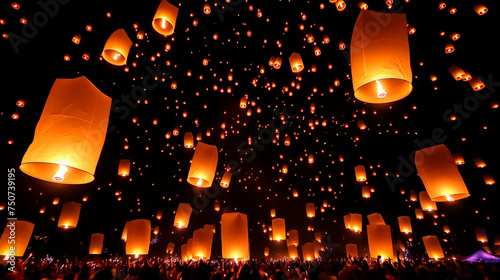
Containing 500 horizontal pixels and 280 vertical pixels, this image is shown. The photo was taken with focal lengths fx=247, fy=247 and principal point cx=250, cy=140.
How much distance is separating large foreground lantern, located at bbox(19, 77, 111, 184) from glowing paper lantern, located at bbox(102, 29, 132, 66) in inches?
88.0

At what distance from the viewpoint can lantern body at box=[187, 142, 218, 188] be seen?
13.2 feet

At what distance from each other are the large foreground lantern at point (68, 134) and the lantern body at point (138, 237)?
435 cm

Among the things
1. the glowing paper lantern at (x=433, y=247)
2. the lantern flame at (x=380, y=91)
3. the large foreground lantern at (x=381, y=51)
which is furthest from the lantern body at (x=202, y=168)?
the glowing paper lantern at (x=433, y=247)

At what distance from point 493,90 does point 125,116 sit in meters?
12.2

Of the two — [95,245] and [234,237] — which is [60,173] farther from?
[95,245]

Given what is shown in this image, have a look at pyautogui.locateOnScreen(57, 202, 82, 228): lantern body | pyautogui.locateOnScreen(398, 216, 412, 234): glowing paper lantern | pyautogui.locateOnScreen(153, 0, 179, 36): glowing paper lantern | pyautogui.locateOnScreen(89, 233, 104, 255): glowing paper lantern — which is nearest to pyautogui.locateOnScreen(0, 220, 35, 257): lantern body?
pyautogui.locateOnScreen(57, 202, 82, 228): lantern body

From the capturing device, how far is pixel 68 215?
7047 millimetres

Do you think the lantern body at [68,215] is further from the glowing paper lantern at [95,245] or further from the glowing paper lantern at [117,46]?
the glowing paper lantern at [117,46]

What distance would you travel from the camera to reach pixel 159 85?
8719mm

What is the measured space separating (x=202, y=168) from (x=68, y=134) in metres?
2.34

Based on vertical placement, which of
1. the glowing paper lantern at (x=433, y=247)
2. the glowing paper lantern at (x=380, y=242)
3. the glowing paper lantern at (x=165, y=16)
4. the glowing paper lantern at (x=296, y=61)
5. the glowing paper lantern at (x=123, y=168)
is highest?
the glowing paper lantern at (x=296, y=61)

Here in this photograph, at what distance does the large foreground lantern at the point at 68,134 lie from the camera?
69.4 inches

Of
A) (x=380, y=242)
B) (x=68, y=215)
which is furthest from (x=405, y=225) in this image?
(x=68, y=215)

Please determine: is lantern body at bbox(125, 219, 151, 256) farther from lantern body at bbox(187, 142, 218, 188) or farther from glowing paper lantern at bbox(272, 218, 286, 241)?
glowing paper lantern at bbox(272, 218, 286, 241)
